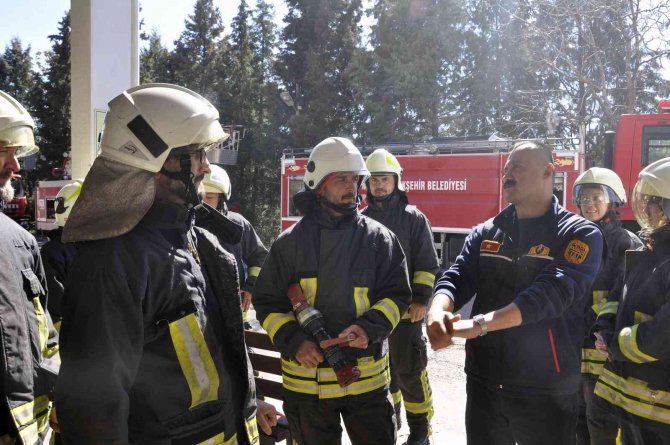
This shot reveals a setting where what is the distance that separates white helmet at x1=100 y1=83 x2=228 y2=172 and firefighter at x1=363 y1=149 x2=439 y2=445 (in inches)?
94.5

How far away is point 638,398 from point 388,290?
3.93 ft

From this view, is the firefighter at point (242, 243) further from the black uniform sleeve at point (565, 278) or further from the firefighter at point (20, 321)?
the black uniform sleeve at point (565, 278)

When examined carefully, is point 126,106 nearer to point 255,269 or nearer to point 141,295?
point 141,295

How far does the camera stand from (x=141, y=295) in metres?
1.47

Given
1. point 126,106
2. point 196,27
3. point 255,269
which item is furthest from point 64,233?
point 196,27

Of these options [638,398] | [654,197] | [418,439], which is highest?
[654,197]

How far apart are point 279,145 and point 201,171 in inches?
983

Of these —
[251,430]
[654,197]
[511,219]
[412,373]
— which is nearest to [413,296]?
[412,373]

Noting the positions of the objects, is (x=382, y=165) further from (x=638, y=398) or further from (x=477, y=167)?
(x=477, y=167)

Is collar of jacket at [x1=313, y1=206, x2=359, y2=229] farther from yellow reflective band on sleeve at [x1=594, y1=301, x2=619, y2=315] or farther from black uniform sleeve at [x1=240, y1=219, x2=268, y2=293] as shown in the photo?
black uniform sleeve at [x1=240, y1=219, x2=268, y2=293]

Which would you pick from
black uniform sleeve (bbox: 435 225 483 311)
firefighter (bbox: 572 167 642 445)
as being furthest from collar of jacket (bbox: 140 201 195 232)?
firefighter (bbox: 572 167 642 445)

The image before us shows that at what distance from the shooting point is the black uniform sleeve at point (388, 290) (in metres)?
2.78

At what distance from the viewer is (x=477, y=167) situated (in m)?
11.4

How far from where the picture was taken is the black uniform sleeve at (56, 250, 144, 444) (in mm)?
1381
